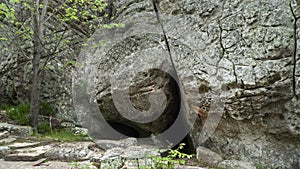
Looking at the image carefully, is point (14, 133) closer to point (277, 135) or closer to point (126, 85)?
point (126, 85)

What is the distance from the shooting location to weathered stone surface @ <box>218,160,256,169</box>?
4457 mm

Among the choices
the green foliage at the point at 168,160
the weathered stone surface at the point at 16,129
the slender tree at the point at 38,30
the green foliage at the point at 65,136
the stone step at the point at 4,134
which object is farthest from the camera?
the slender tree at the point at 38,30

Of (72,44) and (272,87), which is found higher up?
(72,44)

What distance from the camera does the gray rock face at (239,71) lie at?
4.28m

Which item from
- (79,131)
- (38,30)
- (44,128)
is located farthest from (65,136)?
(38,30)

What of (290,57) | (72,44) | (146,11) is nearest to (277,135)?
(290,57)

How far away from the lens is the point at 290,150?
14.1ft

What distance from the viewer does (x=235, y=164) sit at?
14.9 ft

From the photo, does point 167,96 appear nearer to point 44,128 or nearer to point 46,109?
point 44,128

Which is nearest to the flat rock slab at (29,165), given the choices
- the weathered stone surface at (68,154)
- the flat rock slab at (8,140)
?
the weathered stone surface at (68,154)

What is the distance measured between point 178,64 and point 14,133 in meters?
4.34

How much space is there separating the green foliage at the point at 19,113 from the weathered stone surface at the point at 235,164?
204 inches

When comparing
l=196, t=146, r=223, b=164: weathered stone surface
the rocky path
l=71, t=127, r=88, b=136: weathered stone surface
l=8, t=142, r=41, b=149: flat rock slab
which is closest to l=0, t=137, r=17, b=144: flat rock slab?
the rocky path

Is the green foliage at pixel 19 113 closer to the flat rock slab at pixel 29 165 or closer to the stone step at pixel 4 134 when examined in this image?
the stone step at pixel 4 134
